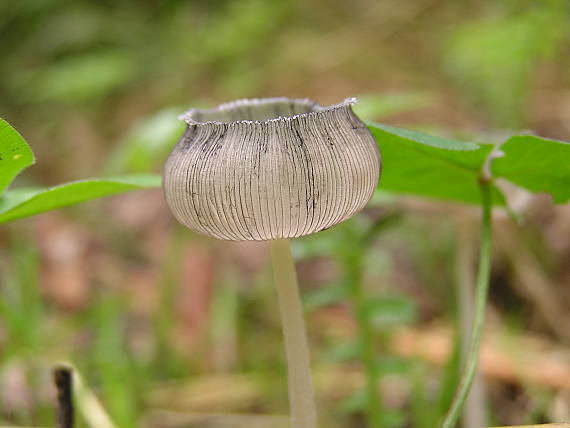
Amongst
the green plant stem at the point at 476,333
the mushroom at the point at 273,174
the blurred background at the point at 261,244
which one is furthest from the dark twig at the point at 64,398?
the blurred background at the point at 261,244

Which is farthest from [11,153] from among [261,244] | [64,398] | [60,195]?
[261,244]

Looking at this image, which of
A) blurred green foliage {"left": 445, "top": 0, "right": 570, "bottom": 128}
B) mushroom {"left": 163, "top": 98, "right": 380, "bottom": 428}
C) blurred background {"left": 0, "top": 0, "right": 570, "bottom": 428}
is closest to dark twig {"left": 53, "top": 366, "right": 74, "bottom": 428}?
mushroom {"left": 163, "top": 98, "right": 380, "bottom": 428}

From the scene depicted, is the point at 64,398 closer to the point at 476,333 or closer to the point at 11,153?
the point at 11,153

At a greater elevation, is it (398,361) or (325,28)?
(325,28)

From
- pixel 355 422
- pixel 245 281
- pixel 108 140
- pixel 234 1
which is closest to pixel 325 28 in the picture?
pixel 234 1

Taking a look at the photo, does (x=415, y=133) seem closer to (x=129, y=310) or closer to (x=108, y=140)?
(x=129, y=310)

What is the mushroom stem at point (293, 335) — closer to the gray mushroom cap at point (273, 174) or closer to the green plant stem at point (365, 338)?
the gray mushroom cap at point (273, 174)
